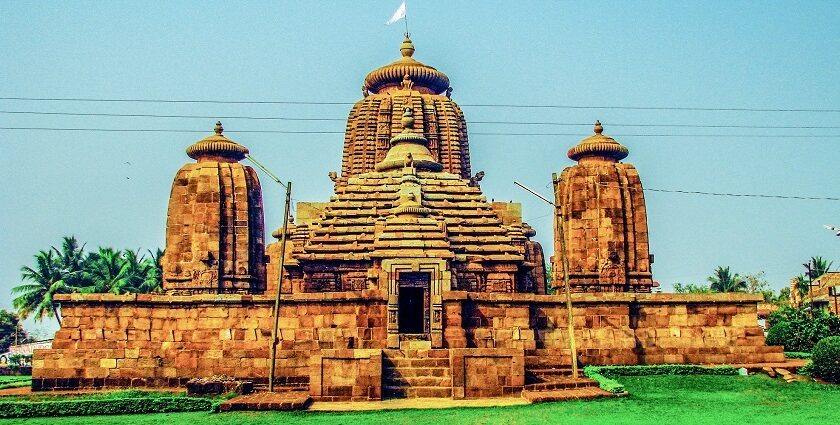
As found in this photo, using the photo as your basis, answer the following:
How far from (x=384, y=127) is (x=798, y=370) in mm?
20828

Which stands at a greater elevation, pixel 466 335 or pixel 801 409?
pixel 466 335

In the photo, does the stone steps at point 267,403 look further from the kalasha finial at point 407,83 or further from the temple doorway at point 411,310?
the kalasha finial at point 407,83

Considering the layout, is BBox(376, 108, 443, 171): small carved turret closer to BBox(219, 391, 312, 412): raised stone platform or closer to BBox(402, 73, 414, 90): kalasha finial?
BBox(402, 73, 414, 90): kalasha finial

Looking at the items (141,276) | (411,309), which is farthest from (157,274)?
(411,309)

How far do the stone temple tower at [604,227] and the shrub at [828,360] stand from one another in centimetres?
876

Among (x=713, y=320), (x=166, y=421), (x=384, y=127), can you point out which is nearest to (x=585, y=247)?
(x=713, y=320)

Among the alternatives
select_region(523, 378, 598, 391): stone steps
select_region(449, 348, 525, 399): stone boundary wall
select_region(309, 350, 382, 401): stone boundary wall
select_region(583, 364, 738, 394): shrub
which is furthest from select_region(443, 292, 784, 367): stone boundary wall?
select_region(309, 350, 382, 401): stone boundary wall

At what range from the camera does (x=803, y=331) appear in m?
26.5

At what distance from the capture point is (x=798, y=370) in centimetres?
2025

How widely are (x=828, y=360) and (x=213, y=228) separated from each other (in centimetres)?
1867

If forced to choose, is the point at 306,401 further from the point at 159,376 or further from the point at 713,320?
the point at 713,320

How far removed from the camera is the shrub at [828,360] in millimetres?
19031

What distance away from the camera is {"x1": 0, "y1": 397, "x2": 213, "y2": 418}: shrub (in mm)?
17266

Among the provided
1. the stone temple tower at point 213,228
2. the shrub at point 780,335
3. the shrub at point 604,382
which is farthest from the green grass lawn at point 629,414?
the stone temple tower at point 213,228
